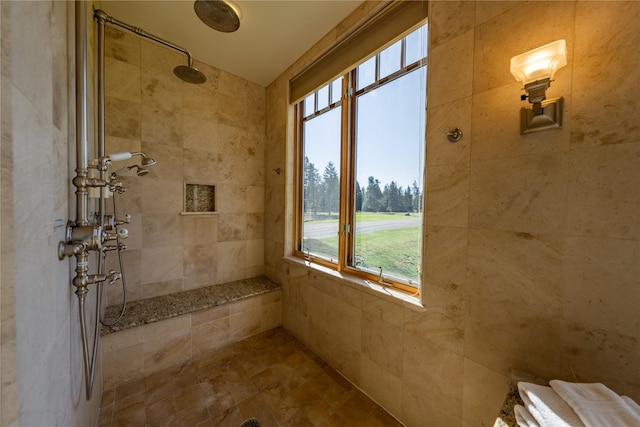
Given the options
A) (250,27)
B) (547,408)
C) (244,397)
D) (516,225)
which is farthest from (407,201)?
(250,27)

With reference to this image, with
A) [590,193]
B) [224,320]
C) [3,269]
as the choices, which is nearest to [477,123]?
[590,193]

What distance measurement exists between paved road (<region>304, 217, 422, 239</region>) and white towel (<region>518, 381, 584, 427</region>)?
82 cm

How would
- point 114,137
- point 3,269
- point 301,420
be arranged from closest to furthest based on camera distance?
point 3,269 → point 301,420 → point 114,137

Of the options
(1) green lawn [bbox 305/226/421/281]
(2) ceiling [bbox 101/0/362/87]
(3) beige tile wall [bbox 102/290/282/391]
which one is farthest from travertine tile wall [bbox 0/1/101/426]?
(1) green lawn [bbox 305/226/421/281]

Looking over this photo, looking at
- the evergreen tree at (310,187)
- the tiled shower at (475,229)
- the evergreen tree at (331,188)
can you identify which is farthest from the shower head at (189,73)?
the evergreen tree at (331,188)

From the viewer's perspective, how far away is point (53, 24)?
76cm

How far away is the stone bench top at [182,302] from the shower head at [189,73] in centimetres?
193

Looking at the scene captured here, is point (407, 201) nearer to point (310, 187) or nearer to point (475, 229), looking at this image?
point (475, 229)

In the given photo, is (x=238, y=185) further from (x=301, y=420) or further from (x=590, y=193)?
(x=590, y=193)

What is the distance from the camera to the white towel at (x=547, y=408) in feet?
2.03

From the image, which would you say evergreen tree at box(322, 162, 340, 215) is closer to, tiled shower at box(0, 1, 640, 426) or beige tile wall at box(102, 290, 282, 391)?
tiled shower at box(0, 1, 640, 426)

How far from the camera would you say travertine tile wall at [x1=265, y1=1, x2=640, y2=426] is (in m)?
0.77

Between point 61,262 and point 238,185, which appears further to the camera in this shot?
point 238,185

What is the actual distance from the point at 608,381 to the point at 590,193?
0.68 metres
